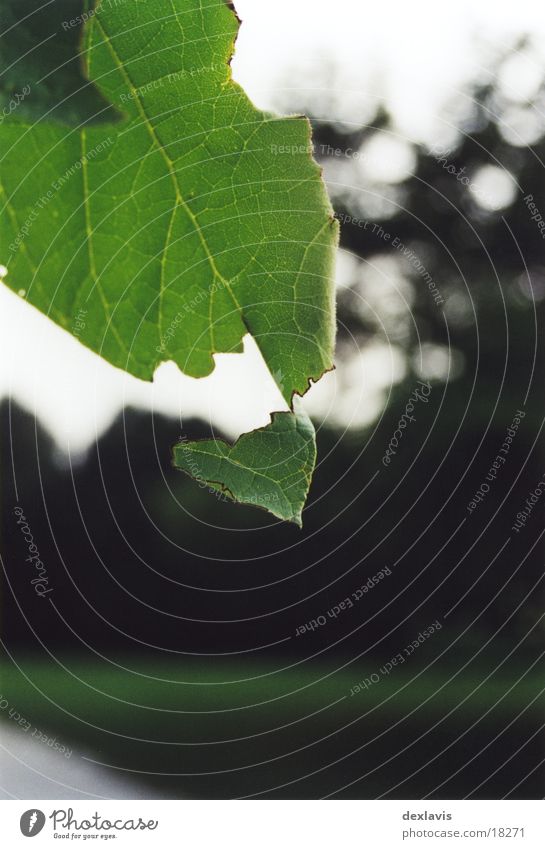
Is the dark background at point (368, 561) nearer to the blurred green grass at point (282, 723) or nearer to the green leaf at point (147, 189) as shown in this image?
the blurred green grass at point (282, 723)

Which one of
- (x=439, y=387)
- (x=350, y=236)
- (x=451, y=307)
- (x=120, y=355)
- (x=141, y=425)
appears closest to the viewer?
(x=120, y=355)

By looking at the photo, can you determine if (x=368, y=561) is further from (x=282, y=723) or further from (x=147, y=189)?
(x=147, y=189)

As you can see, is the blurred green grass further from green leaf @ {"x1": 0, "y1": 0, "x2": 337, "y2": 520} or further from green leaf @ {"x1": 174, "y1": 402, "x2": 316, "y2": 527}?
green leaf @ {"x1": 0, "y1": 0, "x2": 337, "y2": 520}

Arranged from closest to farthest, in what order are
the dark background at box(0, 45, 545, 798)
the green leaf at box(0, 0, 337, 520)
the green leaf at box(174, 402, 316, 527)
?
1. the green leaf at box(0, 0, 337, 520)
2. the green leaf at box(174, 402, 316, 527)
3. the dark background at box(0, 45, 545, 798)

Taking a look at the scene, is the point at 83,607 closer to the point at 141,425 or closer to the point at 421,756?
the point at 141,425

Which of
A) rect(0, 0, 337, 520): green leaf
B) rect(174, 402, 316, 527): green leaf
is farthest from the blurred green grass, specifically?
rect(0, 0, 337, 520): green leaf

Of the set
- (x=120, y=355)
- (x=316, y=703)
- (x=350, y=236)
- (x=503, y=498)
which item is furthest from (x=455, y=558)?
(x=120, y=355)
